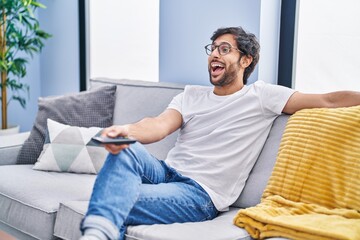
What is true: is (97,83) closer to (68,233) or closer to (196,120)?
(196,120)

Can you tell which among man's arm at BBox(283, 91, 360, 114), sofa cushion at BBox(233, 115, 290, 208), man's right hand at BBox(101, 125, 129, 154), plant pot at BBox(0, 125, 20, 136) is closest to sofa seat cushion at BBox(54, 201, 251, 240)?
sofa cushion at BBox(233, 115, 290, 208)

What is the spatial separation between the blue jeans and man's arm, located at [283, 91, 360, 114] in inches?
19.4

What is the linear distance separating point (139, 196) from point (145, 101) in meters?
0.98

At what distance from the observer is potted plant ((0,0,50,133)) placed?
3770 mm

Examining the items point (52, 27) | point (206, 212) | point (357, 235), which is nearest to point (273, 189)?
point (206, 212)

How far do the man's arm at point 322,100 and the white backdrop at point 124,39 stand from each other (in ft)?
4.91

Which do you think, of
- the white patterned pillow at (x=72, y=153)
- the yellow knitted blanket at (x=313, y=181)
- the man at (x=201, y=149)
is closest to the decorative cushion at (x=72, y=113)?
the white patterned pillow at (x=72, y=153)

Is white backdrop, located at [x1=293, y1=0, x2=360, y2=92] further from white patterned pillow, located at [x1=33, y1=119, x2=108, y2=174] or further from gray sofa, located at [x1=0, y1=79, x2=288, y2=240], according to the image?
white patterned pillow, located at [x1=33, y1=119, x2=108, y2=174]

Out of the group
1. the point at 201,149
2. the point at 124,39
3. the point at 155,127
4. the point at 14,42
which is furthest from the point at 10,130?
the point at 201,149

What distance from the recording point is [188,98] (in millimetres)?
2293

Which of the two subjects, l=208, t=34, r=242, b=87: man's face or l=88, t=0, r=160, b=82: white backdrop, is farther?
l=88, t=0, r=160, b=82: white backdrop

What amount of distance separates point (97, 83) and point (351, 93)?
148cm

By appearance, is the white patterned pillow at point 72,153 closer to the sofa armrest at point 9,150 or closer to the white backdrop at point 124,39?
the sofa armrest at point 9,150

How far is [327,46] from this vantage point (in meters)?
2.49
